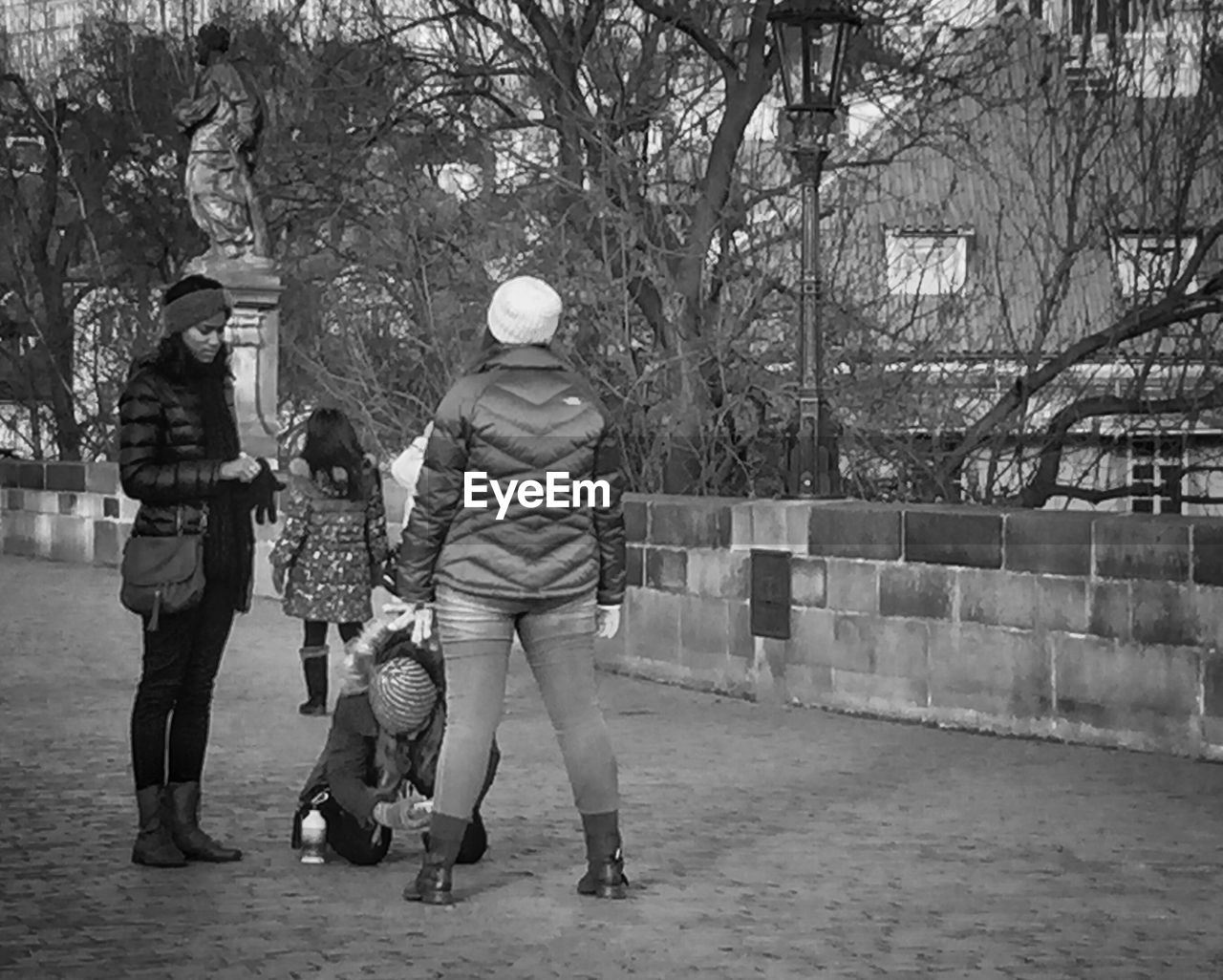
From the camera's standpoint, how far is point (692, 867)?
854 cm

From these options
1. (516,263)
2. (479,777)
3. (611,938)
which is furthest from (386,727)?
(516,263)

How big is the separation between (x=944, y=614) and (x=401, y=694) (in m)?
4.57

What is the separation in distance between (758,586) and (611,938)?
6376 millimetres

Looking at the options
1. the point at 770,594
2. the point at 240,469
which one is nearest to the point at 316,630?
the point at 770,594

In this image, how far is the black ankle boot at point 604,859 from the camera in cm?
796

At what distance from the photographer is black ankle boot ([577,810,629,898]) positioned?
7961 millimetres

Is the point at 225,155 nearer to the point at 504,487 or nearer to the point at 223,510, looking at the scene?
the point at 223,510

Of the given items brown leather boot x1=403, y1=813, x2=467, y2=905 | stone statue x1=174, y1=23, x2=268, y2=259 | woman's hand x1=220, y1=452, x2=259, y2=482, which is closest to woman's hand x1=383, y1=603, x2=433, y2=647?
brown leather boot x1=403, y1=813, x2=467, y2=905

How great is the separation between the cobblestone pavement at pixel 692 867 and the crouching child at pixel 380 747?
0.11 metres

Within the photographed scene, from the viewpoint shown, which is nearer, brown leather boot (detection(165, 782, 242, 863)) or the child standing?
brown leather boot (detection(165, 782, 242, 863))

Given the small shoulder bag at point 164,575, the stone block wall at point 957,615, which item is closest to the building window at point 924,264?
the stone block wall at point 957,615

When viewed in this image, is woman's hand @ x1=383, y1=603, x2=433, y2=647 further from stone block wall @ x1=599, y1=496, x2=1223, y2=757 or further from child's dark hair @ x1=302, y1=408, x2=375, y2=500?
child's dark hair @ x1=302, y1=408, x2=375, y2=500

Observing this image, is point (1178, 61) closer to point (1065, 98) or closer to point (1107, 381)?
point (1065, 98)

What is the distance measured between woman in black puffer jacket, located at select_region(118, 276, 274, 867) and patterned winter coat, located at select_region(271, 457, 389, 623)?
13.3ft
